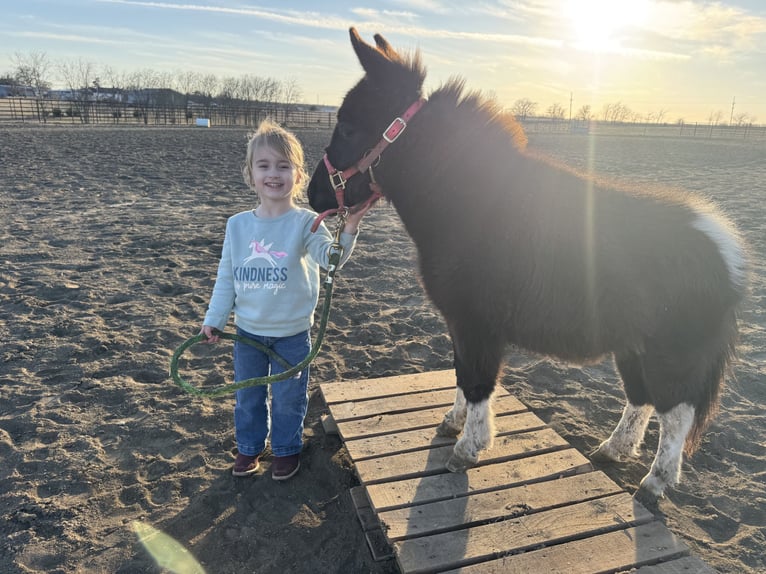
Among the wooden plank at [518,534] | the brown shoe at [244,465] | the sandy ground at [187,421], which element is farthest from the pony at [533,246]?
the brown shoe at [244,465]

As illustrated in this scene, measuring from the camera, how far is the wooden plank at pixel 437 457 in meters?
3.30

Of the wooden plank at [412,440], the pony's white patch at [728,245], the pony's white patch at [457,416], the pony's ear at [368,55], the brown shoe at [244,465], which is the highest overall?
the pony's ear at [368,55]

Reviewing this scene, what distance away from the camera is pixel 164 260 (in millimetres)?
A: 7781

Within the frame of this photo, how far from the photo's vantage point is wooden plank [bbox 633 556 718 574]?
8.46 feet

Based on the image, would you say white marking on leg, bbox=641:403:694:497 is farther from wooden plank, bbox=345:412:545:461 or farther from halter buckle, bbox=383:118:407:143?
halter buckle, bbox=383:118:407:143

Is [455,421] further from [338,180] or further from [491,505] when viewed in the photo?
[338,180]

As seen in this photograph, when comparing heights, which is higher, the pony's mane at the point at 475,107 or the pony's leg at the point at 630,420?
the pony's mane at the point at 475,107

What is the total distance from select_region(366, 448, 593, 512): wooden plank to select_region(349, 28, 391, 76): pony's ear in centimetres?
262

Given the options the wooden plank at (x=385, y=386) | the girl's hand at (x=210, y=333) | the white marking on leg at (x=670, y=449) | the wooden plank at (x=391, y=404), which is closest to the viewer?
the white marking on leg at (x=670, y=449)

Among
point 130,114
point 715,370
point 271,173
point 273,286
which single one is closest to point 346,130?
point 271,173

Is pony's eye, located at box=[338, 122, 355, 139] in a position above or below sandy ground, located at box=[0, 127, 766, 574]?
above

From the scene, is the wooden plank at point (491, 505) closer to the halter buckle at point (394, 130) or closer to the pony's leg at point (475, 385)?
the pony's leg at point (475, 385)

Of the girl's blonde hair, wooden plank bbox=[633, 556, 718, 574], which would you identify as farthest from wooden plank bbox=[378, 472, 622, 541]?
the girl's blonde hair

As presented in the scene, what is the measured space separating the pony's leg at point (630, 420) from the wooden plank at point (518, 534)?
722 mm
